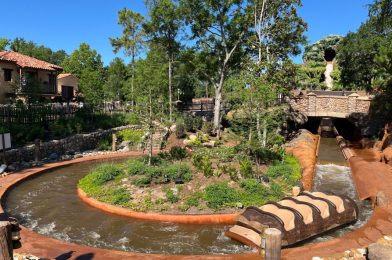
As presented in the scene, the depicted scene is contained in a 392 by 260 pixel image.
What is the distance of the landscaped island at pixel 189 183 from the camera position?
469 inches

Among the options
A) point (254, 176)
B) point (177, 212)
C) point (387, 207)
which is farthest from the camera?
point (254, 176)

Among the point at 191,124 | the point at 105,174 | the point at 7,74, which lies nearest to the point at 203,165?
the point at 105,174

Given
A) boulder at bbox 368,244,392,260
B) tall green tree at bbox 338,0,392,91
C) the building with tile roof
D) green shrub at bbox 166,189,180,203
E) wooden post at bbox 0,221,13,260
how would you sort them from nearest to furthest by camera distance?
1. wooden post at bbox 0,221,13,260
2. boulder at bbox 368,244,392,260
3. green shrub at bbox 166,189,180,203
4. tall green tree at bbox 338,0,392,91
5. the building with tile roof

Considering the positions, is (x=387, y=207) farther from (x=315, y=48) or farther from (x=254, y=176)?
(x=315, y=48)

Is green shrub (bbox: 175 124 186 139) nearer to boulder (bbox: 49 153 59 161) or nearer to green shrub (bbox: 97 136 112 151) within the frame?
green shrub (bbox: 97 136 112 151)

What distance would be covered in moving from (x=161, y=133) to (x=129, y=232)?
49.7 feet

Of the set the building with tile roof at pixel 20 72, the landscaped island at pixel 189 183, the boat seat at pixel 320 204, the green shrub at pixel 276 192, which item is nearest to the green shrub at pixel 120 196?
the landscaped island at pixel 189 183

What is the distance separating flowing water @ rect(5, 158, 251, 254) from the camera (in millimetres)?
9477

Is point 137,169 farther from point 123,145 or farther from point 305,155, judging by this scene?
point 123,145

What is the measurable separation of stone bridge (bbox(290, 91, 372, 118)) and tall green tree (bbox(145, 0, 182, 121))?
1177 cm

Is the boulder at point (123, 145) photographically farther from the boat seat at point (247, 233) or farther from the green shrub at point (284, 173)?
the boat seat at point (247, 233)

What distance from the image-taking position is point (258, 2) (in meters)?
26.0

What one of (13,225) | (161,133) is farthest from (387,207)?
(161,133)

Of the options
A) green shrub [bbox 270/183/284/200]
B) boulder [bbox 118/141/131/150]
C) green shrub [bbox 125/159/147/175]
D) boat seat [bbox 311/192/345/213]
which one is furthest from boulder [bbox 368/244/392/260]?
boulder [bbox 118/141/131/150]
